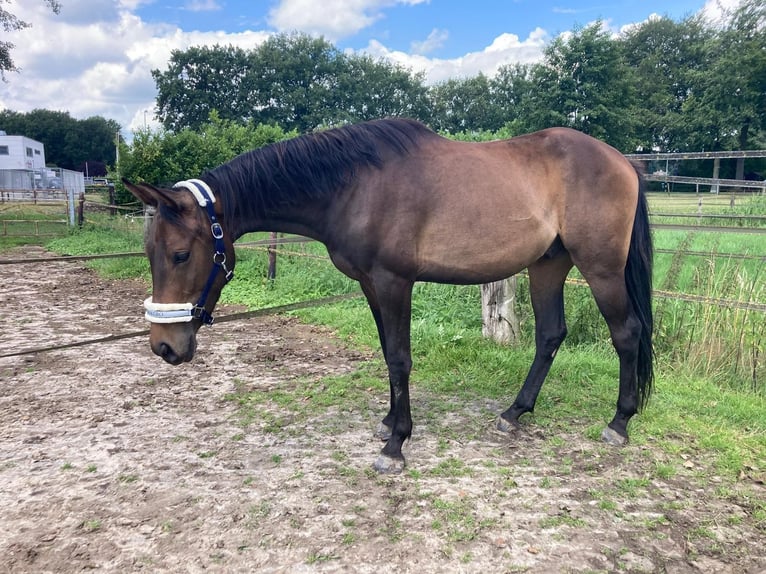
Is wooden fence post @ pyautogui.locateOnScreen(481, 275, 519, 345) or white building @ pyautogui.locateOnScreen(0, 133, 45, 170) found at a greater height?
white building @ pyautogui.locateOnScreen(0, 133, 45, 170)

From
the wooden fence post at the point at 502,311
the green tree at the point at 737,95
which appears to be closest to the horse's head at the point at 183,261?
the wooden fence post at the point at 502,311

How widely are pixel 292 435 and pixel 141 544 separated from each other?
45.4 inches

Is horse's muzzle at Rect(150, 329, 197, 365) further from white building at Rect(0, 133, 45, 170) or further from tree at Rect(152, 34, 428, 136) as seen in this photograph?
white building at Rect(0, 133, 45, 170)

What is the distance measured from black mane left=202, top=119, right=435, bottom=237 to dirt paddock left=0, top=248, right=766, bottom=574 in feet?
4.73

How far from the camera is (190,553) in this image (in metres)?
1.96

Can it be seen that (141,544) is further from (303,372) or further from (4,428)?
(303,372)

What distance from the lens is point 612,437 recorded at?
2936mm

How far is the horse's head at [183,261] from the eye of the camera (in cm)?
232

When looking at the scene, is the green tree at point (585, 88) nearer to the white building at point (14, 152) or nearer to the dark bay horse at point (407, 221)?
the dark bay horse at point (407, 221)

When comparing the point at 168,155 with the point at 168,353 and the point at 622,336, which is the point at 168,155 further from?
the point at 622,336

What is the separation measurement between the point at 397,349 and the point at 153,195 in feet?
4.91

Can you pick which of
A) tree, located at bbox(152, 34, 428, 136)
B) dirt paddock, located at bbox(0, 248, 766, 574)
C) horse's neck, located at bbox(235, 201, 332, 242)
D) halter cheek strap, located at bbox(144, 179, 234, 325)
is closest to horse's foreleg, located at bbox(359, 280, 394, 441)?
dirt paddock, located at bbox(0, 248, 766, 574)

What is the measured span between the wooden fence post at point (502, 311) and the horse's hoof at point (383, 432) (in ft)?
6.59

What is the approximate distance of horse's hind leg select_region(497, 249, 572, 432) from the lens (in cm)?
326
